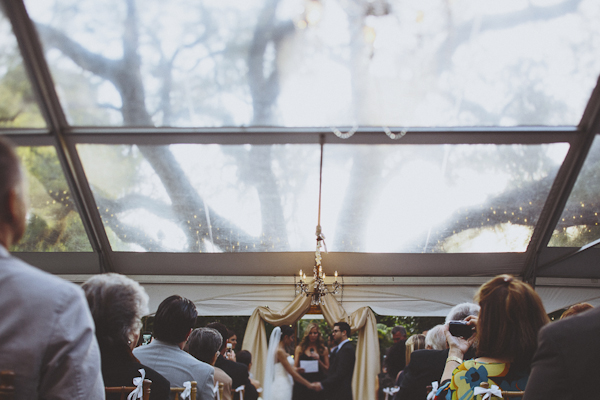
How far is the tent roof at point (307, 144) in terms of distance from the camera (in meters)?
4.51

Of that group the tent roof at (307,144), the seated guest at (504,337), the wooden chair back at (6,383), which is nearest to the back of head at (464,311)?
the seated guest at (504,337)

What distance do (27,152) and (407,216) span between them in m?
4.56

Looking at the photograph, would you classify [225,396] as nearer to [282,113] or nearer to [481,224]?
[282,113]

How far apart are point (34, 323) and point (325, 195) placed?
16.5ft

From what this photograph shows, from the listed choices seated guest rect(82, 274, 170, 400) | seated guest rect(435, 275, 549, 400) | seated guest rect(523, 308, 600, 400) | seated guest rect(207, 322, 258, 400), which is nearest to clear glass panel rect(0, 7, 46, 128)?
seated guest rect(207, 322, 258, 400)

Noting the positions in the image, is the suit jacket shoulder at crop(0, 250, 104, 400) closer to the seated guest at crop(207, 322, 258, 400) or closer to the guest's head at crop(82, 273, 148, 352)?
the guest's head at crop(82, 273, 148, 352)

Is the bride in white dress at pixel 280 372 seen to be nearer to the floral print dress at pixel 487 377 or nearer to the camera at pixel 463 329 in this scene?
the camera at pixel 463 329

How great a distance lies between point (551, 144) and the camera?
5.28 metres

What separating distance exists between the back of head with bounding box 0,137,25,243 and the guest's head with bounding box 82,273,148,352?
63 centimetres

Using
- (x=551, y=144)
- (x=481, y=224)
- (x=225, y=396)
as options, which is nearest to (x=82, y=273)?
(x=225, y=396)

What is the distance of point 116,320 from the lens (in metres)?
1.53

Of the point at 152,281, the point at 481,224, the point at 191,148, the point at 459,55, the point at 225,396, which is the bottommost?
the point at 225,396

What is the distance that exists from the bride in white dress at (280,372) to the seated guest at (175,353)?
12.5 ft

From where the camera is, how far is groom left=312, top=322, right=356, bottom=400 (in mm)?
5363
